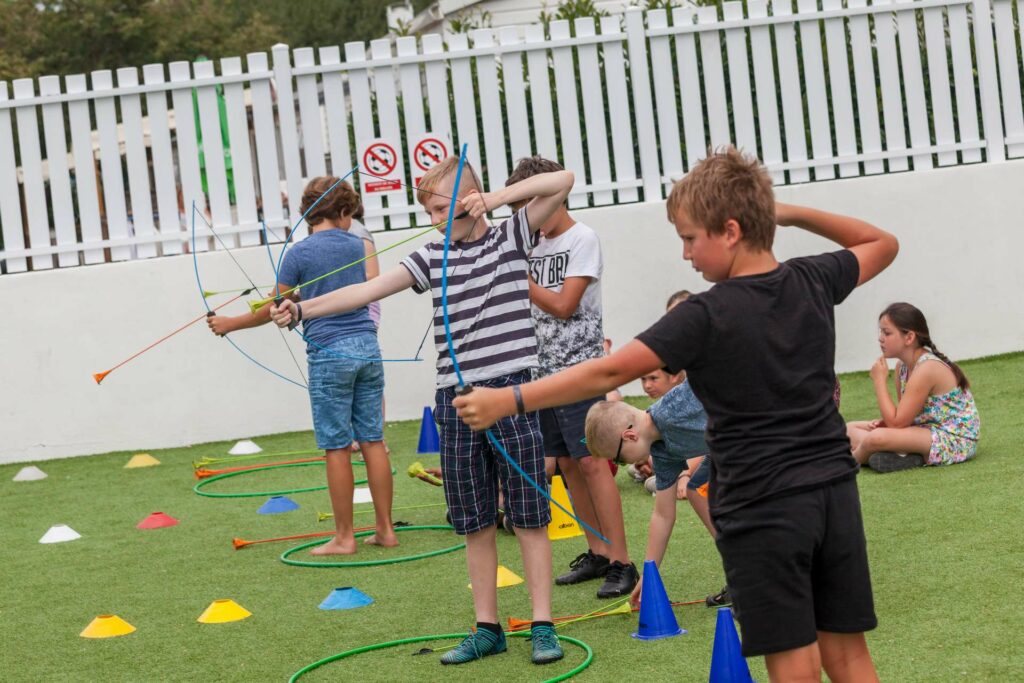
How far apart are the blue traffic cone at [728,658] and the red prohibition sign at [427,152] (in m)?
6.93

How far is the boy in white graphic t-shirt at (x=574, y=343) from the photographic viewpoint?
514 cm

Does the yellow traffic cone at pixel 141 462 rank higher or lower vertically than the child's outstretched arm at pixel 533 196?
lower

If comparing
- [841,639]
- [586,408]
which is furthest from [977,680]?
[586,408]

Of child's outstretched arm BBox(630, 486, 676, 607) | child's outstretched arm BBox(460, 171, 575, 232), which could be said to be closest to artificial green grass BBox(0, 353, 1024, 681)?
child's outstretched arm BBox(630, 486, 676, 607)

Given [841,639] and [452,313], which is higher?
[452,313]

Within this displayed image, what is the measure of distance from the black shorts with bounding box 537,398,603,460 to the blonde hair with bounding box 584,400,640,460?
0.99m

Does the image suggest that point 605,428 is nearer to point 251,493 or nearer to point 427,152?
point 251,493

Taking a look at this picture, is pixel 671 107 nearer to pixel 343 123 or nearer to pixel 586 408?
pixel 343 123

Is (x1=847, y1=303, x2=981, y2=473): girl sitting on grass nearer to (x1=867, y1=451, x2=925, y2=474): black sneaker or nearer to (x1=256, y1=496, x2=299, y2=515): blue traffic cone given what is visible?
(x1=867, y1=451, x2=925, y2=474): black sneaker

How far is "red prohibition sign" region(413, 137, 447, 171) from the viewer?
10.2 metres

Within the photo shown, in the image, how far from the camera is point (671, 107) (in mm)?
10156

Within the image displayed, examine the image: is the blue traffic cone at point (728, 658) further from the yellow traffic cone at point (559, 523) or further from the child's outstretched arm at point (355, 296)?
the yellow traffic cone at point (559, 523)

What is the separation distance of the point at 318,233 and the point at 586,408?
5.65 feet

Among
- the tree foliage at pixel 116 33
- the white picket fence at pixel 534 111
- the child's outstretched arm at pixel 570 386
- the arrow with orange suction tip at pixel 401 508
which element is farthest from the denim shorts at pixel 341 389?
the tree foliage at pixel 116 33
